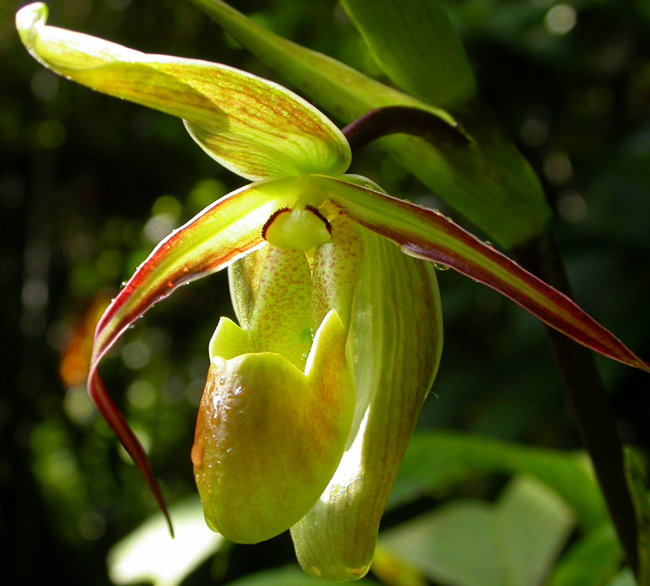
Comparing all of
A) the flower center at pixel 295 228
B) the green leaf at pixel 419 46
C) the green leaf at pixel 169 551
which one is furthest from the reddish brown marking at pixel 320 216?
the green leaf at pixel 169 551

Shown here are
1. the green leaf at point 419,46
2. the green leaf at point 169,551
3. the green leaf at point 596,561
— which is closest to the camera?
the green leaf at point 419,46

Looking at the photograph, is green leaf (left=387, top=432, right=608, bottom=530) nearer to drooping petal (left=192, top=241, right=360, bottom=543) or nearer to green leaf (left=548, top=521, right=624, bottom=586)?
green leaf (left=548, top=521, right=624, bottom=586)

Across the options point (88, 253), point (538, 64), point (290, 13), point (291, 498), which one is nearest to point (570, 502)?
point (291, 498)

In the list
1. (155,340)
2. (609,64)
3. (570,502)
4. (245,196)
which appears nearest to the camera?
(245,196)

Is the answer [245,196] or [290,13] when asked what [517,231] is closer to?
[245,196]

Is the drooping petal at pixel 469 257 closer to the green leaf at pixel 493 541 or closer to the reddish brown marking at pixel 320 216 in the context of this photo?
the reddish brown marking at pixel 320 216

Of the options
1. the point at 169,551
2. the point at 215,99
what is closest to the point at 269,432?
the point at 215,99

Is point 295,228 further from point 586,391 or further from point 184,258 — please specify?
point 586,391
